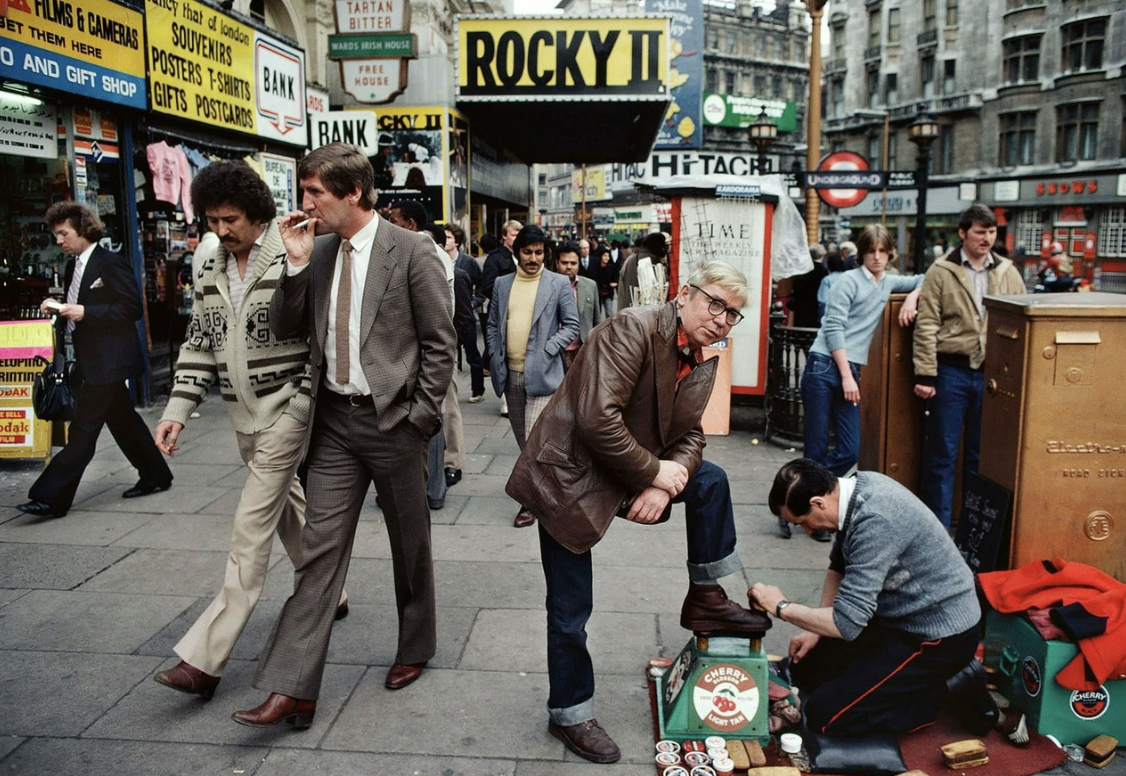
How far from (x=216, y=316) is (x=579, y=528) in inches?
69.2

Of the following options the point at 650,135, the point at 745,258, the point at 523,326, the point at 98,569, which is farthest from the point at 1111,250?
the point at 98,569

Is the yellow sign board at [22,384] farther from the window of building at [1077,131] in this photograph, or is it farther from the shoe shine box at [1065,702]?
the window of building at [1077,131]

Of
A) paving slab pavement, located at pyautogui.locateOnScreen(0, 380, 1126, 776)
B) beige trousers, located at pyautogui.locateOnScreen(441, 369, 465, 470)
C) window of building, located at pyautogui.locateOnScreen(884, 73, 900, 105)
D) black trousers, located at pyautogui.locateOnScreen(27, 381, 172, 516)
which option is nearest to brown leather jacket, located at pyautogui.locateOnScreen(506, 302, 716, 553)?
paving slab pavement, located at pyautogui.locateOnScreen(0, 380, 1126, 776)

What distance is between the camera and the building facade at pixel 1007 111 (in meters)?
39.7

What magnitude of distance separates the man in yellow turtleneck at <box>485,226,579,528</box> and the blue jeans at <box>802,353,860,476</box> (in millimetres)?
1567

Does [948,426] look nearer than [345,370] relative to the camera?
No

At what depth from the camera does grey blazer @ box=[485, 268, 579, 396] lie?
589 cm

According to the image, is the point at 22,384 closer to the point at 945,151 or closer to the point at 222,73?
the point at 222,73

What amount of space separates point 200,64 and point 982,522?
9219 millimetres

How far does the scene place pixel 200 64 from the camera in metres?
9.98

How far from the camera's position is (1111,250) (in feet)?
128

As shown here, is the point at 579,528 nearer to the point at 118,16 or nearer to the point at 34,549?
the point at 34,549

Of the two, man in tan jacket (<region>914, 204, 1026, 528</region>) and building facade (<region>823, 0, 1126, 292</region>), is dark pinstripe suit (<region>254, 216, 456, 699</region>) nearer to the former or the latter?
man in tan jacket (<region>914, 204, 1026, 528</region>)

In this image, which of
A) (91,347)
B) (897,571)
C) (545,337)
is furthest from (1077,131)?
(897,571)
